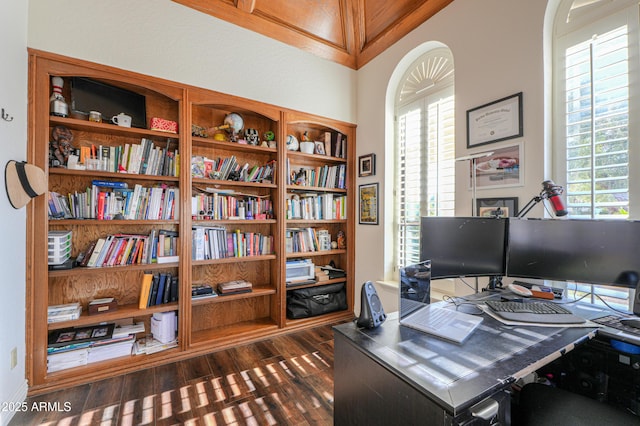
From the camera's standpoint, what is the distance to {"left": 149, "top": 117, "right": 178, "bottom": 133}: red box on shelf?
7.53 feet

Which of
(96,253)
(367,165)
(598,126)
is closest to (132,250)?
(96,253)

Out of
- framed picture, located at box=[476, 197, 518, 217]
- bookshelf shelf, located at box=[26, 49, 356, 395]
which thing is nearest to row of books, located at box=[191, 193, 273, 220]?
bookshelf shelf, located at box=[26, 49, 356, 395]

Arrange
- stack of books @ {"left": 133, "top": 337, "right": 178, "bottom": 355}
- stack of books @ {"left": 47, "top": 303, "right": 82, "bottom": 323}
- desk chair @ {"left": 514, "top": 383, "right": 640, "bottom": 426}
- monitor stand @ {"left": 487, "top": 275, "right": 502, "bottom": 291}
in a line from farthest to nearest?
1. stack of books @ {"left": 133, "top": 337, "right": 178, "bottom": 355}
2. stack of books @ {"left": 47, "top": 303, "right": 82, "bottom": 323}
3. monitor stand @ {"left": 487, "top": 275, "right": 502, "bottom": 291}
4. desk chair @ {"left": 514, "top": 383, "right": 640, "bottom": 426}

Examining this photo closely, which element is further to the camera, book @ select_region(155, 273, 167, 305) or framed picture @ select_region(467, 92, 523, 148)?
book @ select_region(155, 273, 167, 305)

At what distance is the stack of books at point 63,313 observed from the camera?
1941 millimetres

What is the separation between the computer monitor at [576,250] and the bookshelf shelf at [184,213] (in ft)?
6.29

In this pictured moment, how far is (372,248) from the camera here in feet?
10.2

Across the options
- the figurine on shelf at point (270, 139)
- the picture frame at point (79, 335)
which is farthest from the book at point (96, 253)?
the figurine on shelf at point (270, 139)

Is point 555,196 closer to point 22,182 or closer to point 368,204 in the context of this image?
point 368,204

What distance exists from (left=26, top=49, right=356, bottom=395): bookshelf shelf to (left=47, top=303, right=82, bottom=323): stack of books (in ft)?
0.16

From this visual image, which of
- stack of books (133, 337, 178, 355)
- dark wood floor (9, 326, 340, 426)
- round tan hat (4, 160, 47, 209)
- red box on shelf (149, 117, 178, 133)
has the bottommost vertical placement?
dark wood floor (9, 326, 340, 426)

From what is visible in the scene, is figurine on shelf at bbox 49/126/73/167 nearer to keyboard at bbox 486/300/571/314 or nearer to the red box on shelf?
the red box on shelf

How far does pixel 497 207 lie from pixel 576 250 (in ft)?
2.02

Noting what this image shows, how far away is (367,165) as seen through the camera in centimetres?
317
